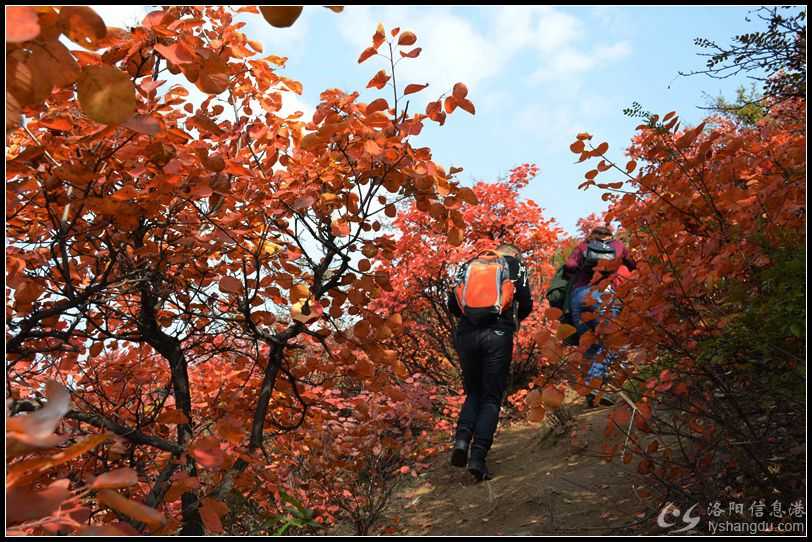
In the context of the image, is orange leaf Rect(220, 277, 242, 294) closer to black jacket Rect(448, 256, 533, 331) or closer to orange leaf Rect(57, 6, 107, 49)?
orange leaf Rect(57, 6, 107, 49)

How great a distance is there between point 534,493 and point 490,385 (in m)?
0.82

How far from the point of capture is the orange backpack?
4613 mm

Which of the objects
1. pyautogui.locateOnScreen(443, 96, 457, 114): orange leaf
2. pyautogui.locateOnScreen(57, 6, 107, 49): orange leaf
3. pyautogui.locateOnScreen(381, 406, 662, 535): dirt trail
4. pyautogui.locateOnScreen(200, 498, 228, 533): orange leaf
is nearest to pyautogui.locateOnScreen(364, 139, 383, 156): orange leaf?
pyautogui.locateOnScreen(443, 96, 457, 114): orange leaf

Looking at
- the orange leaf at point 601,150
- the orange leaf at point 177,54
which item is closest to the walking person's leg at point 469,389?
the orange leaf at point 601,150

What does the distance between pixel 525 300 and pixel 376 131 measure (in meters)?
2.91

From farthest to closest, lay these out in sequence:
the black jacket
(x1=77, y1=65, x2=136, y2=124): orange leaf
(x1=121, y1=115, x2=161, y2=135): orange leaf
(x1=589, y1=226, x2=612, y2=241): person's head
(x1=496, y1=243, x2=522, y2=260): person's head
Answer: (x1=589, y1=226, x2=612, y2=241): person's head, (x1=496, y1=243, x2=522, y2=260): person's head, the black jacket, (x1=121, y1=115, x2=161, y2=135): orange leaf, (x1=77, y1=65, x2=136, y2=124): orange leaf

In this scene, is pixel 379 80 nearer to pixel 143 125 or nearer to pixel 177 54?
pixel 177 54

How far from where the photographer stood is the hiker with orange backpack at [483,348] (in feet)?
15.1

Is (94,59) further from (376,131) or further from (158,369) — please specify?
(158,369)

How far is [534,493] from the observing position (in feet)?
14.8

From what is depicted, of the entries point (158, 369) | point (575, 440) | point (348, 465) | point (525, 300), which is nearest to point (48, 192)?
point (158, 369)

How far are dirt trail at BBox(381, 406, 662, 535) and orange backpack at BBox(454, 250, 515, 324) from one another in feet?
4.05

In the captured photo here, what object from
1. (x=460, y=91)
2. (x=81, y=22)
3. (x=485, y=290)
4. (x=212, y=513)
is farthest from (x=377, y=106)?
(x=485, y=290)

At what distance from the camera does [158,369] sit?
3.49m
